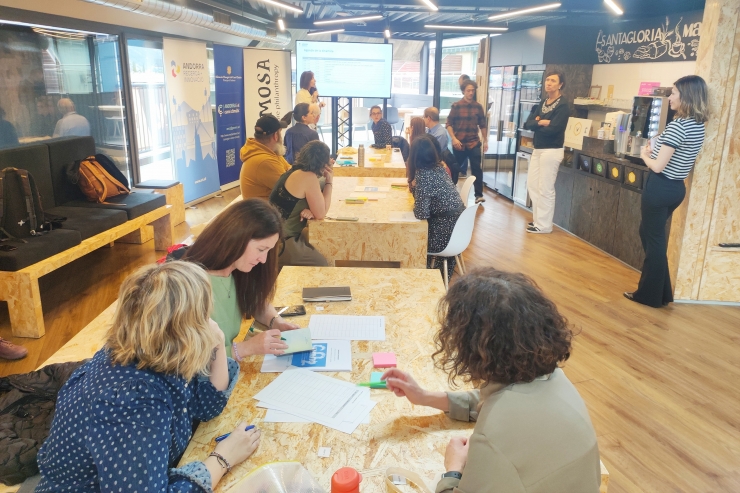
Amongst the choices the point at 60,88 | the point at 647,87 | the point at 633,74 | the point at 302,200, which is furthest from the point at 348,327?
the point at 633,74

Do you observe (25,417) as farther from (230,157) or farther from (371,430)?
(230,157)

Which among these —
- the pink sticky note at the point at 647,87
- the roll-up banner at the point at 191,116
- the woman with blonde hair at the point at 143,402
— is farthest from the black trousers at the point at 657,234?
the roll-up banner at the point at 191,116

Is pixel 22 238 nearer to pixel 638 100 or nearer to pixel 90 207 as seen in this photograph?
pixel 90 207

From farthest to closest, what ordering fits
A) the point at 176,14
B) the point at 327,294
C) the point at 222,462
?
the point at 176,14 < the point at 327,294 < the point at 222,462

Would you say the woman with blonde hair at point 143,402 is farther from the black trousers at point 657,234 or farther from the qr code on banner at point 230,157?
the qr code on banner at point 230,157

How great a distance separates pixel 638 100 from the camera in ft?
17.6

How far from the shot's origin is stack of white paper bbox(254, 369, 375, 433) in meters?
1.61

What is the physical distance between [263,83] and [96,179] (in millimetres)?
4452

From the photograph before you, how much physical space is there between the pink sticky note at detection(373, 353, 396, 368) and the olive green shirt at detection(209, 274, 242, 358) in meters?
0.51

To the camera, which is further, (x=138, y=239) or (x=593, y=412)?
(x=138, y=239)

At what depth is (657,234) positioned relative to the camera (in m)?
4.28

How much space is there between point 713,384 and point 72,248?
445 centimetres

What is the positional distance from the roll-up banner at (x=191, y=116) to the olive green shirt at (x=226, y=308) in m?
5.74

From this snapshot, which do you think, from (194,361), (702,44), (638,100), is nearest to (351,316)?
(194,361)
